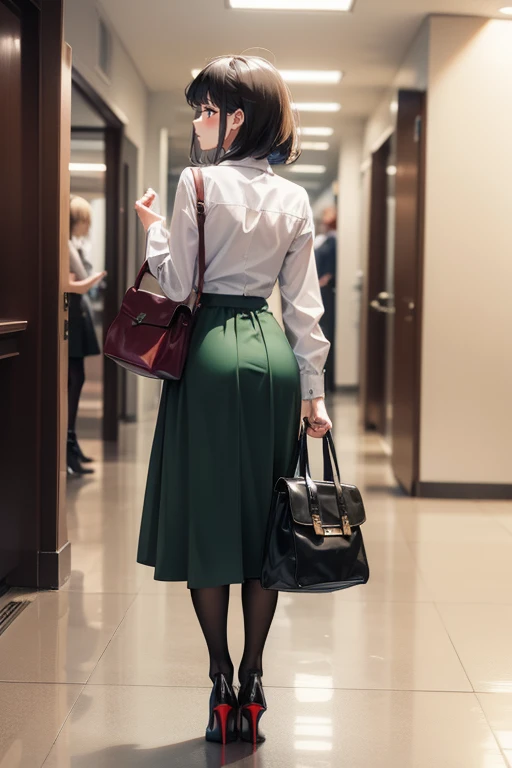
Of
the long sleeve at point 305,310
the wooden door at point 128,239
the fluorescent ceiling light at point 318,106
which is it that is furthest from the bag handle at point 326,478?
the fluorescent ceiling light at point 318,106

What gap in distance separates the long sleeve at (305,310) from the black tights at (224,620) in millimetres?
477

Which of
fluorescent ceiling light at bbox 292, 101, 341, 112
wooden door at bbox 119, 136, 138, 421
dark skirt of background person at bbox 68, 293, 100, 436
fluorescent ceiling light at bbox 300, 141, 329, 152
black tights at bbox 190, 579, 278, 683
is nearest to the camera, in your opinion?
black tights at bbox 190, 579, 278, 683

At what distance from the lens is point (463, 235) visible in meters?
5.35

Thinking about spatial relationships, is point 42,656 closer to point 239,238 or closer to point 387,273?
point 239,238

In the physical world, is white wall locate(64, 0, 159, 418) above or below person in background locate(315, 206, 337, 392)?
above

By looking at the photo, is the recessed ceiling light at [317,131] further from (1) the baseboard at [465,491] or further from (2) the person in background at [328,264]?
(1) the baseboard at [465,491]

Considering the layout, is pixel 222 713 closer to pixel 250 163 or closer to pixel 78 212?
pixel 250 163

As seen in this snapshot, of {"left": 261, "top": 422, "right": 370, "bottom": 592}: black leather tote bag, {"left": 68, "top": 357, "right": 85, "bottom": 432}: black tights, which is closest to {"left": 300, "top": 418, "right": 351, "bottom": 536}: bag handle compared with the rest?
{"left": 261, "top": 422, "right": 370, "bottom": 592}: black leather tote bag

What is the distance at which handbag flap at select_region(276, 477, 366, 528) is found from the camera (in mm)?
2123

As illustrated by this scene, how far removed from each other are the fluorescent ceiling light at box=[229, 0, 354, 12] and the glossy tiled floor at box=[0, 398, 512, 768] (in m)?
2.99

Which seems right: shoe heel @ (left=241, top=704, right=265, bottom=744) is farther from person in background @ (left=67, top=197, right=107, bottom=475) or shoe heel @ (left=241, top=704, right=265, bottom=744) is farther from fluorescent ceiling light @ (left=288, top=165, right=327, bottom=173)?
fluorescent ceiling light @ (left=288, top=165, right=327, bottom=173)

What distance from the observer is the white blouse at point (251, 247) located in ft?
6.93

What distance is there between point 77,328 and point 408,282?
194cm

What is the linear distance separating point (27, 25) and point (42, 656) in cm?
209
